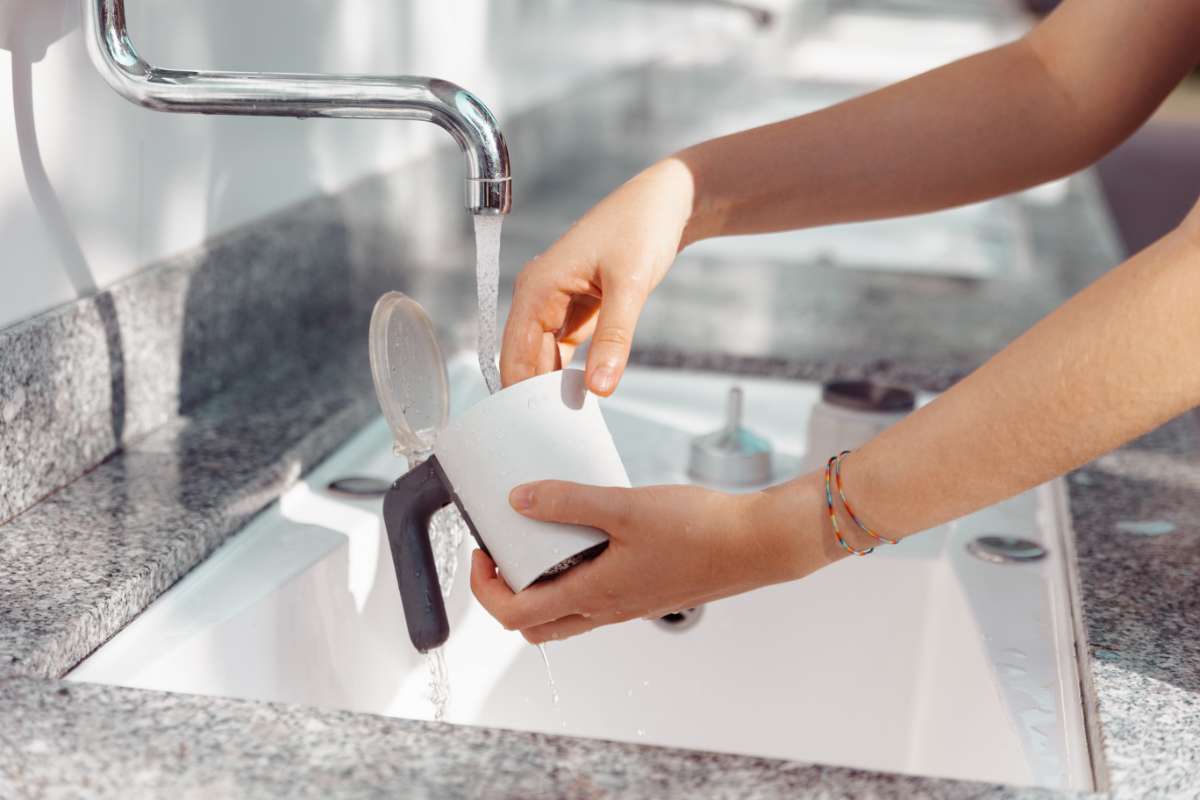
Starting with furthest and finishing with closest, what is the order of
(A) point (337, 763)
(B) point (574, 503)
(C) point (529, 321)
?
(C) point (529, 321) < (B) point (574, 503) < (A) point (337, 763)

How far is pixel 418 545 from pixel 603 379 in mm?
133

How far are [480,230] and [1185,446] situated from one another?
695 millimetres

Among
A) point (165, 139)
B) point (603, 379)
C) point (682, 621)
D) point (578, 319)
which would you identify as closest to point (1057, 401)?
point (603, 379)

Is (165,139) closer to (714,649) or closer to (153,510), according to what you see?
(153,510)

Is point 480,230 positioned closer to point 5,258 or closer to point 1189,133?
point 5,258

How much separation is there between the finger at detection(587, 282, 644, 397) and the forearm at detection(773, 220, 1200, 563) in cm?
13

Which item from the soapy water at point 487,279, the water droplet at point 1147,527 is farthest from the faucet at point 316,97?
the water droplet at point 1147,527

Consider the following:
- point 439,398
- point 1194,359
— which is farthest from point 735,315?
point 1194,359

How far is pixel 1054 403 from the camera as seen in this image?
0.63 m

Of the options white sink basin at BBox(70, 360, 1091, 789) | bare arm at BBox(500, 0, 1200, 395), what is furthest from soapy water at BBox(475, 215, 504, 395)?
white sink basin at BBox(70, 360, 1091, 789)

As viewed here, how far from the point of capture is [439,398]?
0.89m

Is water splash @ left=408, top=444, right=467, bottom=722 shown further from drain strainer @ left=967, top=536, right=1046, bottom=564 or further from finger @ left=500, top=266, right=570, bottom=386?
drain strainer @ left=967, top=536, right=1046, bottom=564

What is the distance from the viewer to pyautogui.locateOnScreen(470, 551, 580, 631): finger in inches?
28.4

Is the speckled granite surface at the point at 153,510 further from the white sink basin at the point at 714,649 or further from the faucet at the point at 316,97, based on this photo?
the faucet at the point at 316,97
